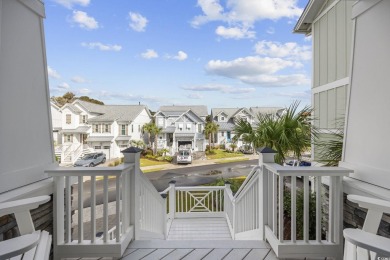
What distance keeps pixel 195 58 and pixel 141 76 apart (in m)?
5.36

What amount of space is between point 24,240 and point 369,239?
5.23ft

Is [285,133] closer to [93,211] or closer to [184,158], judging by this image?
[93,211]

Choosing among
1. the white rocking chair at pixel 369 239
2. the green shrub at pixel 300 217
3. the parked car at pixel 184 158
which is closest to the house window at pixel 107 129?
the parked car at pixel 184 158

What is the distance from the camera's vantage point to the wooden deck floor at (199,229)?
407 centimetres

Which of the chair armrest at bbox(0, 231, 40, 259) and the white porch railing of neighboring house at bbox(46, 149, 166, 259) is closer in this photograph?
the chair armrest at bbox(0, 231, 40, 259)

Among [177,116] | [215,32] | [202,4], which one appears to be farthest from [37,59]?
[177,116]

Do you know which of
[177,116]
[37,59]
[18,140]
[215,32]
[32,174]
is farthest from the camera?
[177,116]

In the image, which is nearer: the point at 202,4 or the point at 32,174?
the point at 32,174

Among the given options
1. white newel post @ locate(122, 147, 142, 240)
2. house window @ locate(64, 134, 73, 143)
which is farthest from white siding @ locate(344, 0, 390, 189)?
house window @ locate(64, 134, 73, 143)

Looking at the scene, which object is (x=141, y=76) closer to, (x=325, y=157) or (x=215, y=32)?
(x=215, y=32)

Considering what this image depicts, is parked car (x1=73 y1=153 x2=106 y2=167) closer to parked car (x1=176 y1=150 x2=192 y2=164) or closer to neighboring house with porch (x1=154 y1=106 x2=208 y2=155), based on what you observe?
parked car (x1=176 y1=150 x2=192 y2=164)

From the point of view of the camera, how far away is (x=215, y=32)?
1308cm

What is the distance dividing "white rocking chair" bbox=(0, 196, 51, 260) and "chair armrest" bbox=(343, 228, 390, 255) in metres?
1.46

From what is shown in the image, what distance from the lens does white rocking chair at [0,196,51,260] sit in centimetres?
Answer: 100
